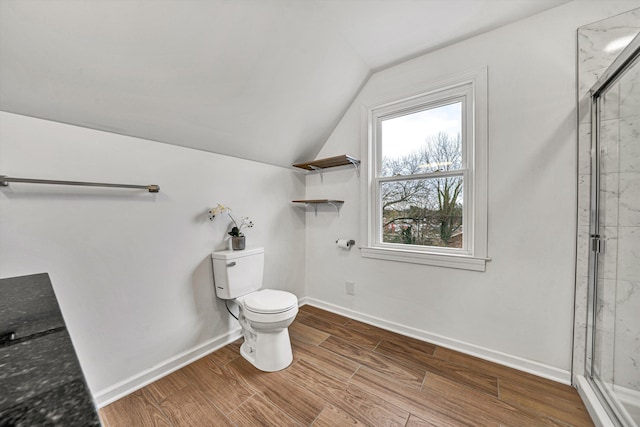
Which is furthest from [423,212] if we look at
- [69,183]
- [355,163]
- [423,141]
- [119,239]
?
[69,183]

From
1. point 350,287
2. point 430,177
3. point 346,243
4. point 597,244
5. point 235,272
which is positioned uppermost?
point 430,177

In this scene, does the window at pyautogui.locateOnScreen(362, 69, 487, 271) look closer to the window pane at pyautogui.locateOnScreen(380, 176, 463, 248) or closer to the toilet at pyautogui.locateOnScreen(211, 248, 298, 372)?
the window pane at pyautogui.locateOnScreen(380, 176, 463, 248)

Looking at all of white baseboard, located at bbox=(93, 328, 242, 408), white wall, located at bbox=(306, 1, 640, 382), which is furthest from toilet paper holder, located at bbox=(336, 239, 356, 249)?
white baseboard, located at bbox=(93, 328, 242, 408)

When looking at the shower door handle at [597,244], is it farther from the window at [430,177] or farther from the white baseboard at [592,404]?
the white baseboard at [592,404]

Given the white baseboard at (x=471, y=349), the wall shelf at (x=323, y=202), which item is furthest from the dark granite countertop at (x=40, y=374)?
the white baseboard at (x=471, y=349)

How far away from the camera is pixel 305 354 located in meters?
1.80

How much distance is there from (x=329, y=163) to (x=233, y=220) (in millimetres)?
1025

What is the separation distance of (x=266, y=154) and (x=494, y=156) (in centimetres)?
176

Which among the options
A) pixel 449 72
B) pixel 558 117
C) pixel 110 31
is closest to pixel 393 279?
pixel 558 117

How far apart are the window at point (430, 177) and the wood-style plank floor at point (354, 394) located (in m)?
0.71

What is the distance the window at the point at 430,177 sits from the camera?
1.76 meters

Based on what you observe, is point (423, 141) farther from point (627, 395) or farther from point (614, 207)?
point (627, 395)

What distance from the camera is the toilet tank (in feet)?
5.90

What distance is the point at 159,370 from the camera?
1.56 metres
